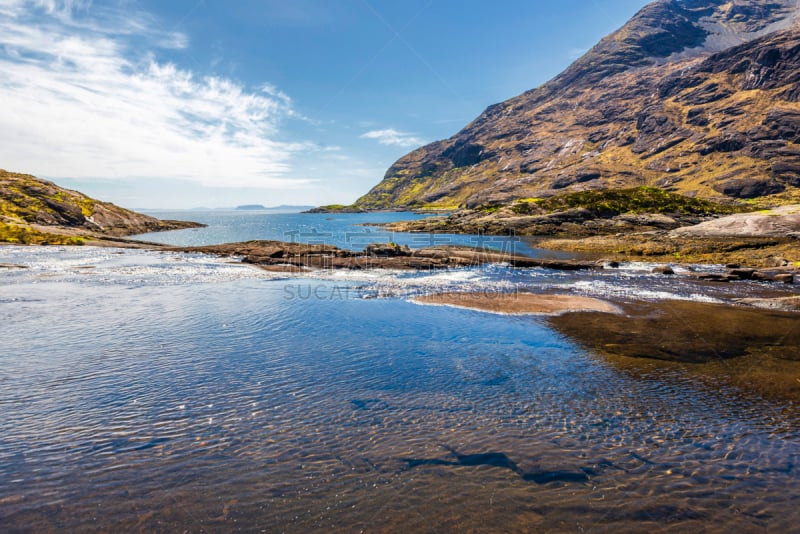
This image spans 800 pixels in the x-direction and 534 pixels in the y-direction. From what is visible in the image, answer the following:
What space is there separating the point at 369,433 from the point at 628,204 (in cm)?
11857

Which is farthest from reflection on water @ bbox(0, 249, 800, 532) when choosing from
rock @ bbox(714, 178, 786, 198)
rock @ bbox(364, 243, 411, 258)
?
rock @ bbox(714, 178, 786, 198)

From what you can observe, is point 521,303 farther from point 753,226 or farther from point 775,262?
→ point 753,226

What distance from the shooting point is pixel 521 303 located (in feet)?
106

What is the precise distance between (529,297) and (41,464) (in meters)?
33.0

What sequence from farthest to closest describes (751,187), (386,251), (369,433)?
1. (751,187)
2. (386,251)
3. (369,433)

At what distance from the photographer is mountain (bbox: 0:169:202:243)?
77250 mm

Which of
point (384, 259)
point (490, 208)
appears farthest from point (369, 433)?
point (490, 208)

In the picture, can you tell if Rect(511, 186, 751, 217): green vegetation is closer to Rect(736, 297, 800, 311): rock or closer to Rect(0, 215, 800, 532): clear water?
Rect(736, 297, 800, 311): rock

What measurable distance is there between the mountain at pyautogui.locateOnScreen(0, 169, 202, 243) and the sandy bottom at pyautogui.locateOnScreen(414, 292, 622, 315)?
82932 millimetres

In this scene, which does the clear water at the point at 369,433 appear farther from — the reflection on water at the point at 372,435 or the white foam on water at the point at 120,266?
the white foam on water at the point at 120,266

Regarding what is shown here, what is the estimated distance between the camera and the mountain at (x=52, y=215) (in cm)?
7725

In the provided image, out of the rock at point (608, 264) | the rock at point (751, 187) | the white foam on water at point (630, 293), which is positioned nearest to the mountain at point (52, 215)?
the white foam on water at point (630, 293)

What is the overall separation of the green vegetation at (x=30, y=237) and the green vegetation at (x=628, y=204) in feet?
378

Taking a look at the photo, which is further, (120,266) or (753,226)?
(753,226)
